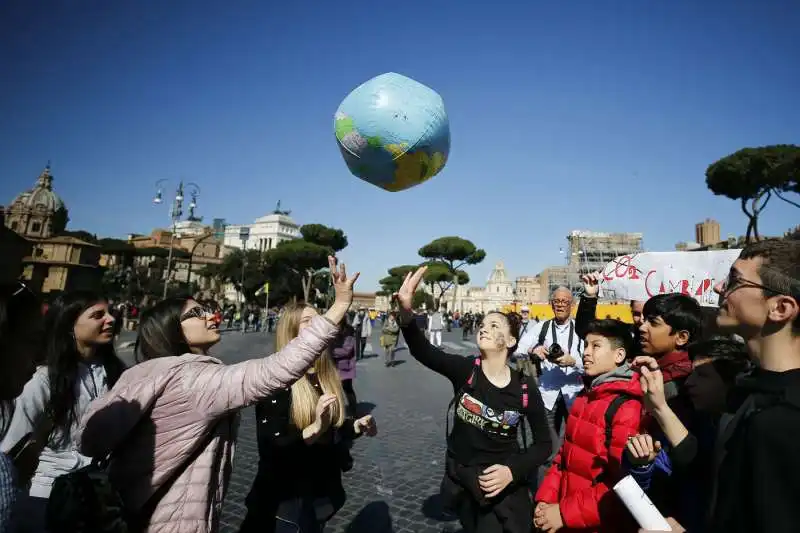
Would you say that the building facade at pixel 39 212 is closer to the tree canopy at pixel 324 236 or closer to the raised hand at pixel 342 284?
the tree canopy at pixel 324 236

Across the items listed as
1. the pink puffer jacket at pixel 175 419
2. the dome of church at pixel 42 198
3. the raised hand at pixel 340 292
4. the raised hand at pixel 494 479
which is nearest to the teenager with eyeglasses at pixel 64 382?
the pink puffer jacket at pixel 175 419

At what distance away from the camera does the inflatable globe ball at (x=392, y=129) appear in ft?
7.97

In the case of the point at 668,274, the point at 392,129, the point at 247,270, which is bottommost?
the point at 668,274

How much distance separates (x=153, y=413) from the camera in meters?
1.66

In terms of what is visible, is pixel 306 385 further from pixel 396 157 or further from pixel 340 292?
pixel 396 157

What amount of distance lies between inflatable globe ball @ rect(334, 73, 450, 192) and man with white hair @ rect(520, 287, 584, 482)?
2.29m

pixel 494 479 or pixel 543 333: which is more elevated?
pixel 543 333

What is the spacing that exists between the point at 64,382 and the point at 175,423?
44.2 inches

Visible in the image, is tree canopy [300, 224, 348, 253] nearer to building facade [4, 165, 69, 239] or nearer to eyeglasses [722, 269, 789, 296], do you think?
building facade [4, 165, 69, 239]

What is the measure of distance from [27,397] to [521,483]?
249 cm

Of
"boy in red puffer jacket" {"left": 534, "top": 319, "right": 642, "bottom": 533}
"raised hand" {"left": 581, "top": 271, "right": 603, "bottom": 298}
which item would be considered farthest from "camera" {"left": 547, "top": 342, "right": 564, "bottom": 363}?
"boy in red puffer jacket" {"left": 534, "top": 319, "right": 642, "bottom": 533}

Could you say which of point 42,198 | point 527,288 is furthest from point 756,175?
point 42,198

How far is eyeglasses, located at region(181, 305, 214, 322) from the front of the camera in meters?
2.13

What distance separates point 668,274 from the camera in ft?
19.3
